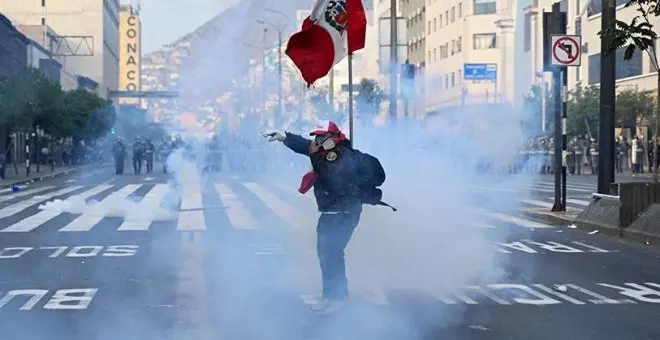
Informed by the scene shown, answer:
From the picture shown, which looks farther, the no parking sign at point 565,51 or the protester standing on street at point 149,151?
the protester standing on street at point 149,151

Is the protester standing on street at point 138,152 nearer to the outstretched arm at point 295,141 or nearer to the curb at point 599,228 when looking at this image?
the curb at point 599,228

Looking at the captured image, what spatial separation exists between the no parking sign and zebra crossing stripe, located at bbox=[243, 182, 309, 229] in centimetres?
612

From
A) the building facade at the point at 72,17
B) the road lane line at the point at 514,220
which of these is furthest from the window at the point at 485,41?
the road lane line at the point at 514,220

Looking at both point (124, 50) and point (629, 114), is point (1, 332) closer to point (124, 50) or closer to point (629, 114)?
point (629, 114)

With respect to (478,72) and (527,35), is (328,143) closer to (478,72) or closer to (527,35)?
(527,35)

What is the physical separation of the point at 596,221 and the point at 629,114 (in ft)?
111

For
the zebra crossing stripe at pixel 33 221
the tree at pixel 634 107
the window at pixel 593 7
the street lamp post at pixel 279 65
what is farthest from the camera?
the window at pixel 593 7

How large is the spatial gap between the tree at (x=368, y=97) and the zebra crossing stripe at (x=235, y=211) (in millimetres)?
6999

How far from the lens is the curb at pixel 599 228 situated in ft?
54.4

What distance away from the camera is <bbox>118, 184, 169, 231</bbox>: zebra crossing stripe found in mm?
19487

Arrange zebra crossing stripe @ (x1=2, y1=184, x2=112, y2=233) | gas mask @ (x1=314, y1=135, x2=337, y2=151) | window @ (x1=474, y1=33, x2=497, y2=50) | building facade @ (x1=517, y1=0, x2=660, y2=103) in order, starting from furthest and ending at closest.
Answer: window @ (x1=474, y1=33, x2=497, y2=50) → building facade @ (x1=517, y1=0, x2=660, y2=103) → zebra crossing stripe @ (x1=2, y1=184, x2=112, y2=233) → gas mask @ (x1=314, y1=135, x2=337, y2=151)

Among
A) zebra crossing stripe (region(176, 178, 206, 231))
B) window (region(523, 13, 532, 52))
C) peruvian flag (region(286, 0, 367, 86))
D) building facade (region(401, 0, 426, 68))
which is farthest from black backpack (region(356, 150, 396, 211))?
building facade (region(401, 0, 426, 68))

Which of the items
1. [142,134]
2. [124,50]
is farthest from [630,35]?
[124,50]

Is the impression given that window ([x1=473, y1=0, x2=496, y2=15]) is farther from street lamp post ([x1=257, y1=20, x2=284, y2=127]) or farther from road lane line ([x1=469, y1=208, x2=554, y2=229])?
road lane line ([x1=469, y1=208, x2=554, y2=229])
